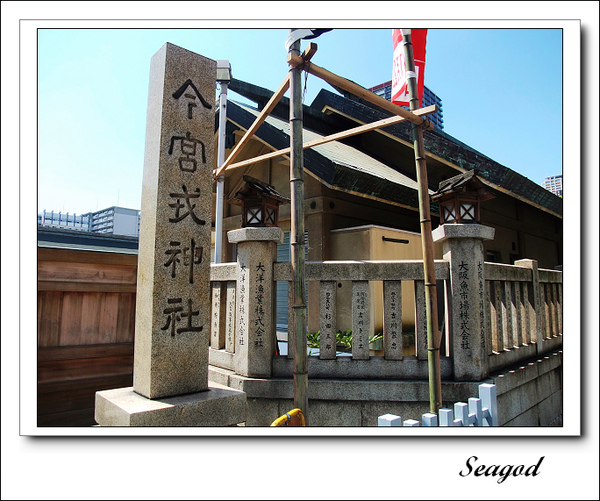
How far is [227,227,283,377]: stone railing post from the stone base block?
1143 millimetres

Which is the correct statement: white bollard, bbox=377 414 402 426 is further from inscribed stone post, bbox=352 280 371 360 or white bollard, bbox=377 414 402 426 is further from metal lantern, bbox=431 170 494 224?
→ metal lantern, bbox=431 170 494 224

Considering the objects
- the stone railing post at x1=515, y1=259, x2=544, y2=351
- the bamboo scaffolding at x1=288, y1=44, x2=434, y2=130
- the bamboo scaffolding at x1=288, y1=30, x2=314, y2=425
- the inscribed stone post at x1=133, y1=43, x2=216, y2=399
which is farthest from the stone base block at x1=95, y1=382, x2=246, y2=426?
the stone railing post at x1=515, y1=259, x2=544, y2=351

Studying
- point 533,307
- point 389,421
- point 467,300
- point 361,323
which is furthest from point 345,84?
point 533,307

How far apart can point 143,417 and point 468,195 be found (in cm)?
455

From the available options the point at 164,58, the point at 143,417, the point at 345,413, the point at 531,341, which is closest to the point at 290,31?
the point at 164,58

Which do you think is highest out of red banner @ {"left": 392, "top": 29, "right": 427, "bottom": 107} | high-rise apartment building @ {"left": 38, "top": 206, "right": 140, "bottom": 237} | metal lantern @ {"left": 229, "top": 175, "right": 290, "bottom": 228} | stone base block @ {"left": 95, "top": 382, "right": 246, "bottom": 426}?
red banner @ {"left": 392, "top": 29, "right": 427, "bottom": 107}

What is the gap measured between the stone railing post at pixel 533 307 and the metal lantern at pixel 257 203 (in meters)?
4.46

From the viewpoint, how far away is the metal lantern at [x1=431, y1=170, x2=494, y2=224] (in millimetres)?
5008

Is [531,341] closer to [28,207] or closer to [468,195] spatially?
[468,195]

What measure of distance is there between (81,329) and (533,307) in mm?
7323

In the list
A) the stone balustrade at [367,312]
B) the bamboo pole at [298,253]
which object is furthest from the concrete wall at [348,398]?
the bamboo pole at [298,253]

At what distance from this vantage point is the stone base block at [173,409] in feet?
10.0

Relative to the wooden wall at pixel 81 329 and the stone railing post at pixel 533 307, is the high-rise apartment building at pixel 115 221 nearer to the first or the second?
the wooden wall at pixel 81 329

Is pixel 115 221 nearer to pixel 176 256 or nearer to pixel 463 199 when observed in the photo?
pixel 176 256
